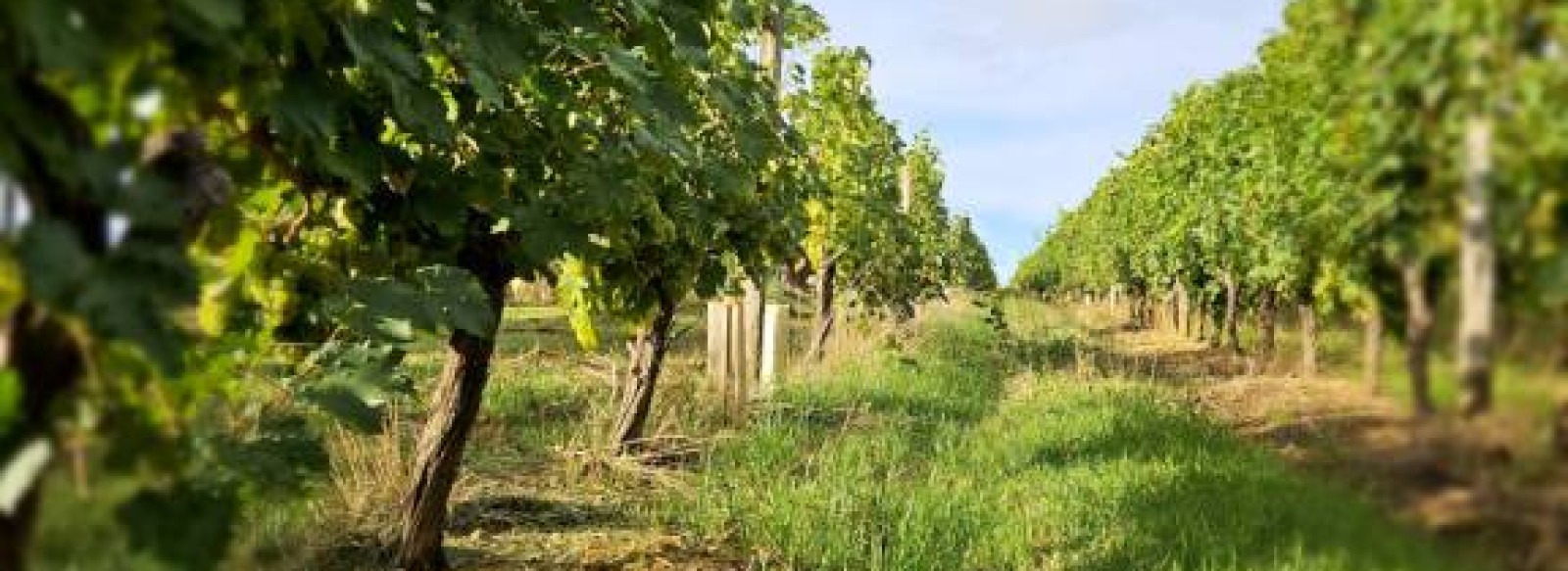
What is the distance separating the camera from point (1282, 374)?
1.56 m

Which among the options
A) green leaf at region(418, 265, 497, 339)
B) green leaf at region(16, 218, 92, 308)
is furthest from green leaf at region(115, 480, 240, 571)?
green leaf at region(418, 265, 497, 339)

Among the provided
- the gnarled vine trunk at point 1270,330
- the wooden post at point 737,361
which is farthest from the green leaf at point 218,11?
the wooden post at point 737,361

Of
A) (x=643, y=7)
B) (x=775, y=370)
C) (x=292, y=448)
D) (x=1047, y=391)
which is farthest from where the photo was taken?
(x=775, y=370)

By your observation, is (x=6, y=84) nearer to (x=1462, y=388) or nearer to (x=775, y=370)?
(x=1462, y=388)

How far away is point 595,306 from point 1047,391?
17.8ft

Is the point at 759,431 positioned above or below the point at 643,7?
below

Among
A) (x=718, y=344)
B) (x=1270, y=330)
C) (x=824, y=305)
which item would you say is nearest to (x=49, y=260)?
(x=1270, y=330)

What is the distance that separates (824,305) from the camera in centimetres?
1563

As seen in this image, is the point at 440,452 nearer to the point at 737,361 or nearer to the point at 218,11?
the point at 218,11

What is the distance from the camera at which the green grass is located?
5453 mm

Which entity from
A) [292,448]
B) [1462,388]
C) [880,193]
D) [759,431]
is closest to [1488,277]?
[1462,388]

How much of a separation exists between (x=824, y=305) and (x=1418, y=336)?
14.6m

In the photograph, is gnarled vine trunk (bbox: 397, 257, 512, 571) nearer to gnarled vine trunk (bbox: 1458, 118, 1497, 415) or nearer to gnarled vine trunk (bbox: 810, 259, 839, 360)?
gnarled vine trunk (bbox: 1458, 118, 1497, 415)

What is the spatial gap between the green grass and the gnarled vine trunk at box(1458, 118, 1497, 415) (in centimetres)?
126
